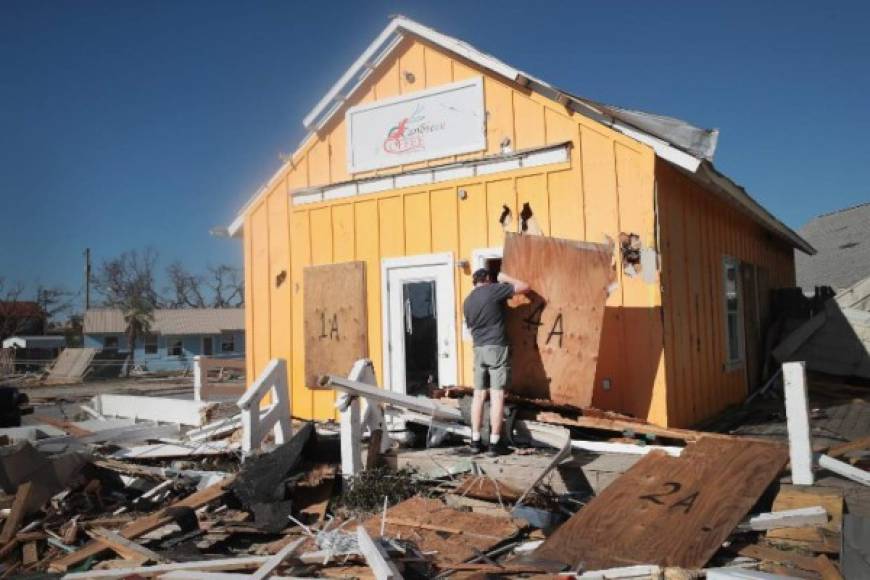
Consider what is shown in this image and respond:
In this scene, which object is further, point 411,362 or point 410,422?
point 411,362

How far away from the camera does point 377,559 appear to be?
13.2 ft

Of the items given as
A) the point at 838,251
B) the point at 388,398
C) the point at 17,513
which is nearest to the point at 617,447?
the point at 388,398

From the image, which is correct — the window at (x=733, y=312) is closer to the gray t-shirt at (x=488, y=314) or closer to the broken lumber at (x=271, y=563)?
the gray t-shirt at (x=488, y=314)

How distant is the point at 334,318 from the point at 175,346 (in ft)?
137

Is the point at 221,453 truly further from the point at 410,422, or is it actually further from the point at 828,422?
the point at 828,422

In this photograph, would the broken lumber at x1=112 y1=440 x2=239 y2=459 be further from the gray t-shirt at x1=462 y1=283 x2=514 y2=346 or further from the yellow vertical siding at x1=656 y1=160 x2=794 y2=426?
the yellow vertical siding at x1=656 y1=160 x2=794 y2=426

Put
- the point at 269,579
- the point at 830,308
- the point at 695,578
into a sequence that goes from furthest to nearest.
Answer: the point at 830,308, the point at 269,579, the point at 695,578

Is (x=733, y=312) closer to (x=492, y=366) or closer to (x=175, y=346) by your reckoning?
(x=492, y=366)

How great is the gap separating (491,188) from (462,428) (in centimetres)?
312

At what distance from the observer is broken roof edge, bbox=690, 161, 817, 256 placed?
731 centimetres

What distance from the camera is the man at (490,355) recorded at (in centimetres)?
609

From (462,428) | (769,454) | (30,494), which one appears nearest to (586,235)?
(462,428)

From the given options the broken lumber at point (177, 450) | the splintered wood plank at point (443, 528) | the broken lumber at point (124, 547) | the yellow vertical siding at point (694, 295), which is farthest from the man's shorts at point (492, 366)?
the broken lumber at point (177, 450)

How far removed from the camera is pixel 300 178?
9688mm
